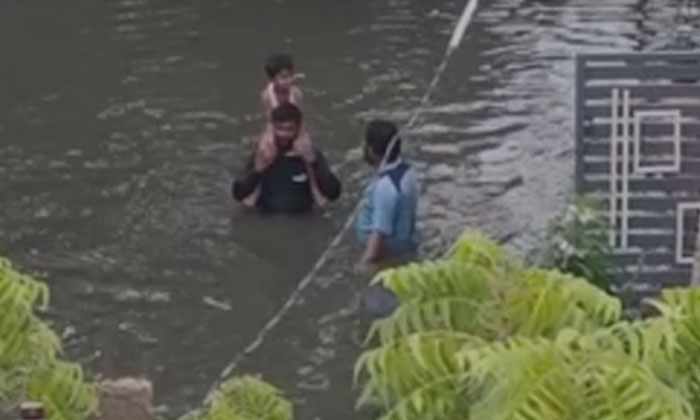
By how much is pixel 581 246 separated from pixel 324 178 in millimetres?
3006

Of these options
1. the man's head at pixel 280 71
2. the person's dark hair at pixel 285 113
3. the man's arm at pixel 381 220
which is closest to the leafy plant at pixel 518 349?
the man's arm at pixel 381 220

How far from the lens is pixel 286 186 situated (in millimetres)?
12812

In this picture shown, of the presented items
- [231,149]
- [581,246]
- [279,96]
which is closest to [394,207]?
[581,246]

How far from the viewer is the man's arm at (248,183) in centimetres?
1285

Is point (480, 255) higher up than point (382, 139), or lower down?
higher up

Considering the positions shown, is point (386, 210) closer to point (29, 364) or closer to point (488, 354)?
point (29, 364)

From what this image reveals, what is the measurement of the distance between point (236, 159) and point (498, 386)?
32.9ft

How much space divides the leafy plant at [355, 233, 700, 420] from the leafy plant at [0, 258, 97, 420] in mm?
721

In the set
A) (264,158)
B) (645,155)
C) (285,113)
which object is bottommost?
(264,158)

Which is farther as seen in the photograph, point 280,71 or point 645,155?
point 280,71

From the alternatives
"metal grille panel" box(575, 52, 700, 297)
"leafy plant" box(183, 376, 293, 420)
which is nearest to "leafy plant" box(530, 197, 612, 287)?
"metal grille panel" box(575, 52, 700, 297)

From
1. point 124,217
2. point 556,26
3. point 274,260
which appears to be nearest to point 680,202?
point 274,260

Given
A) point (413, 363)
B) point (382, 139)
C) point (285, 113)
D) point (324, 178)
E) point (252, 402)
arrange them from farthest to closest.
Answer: point (324, 178)
point (285, 113)
point (382, 139)
point (252, 402)
point (413, 363)

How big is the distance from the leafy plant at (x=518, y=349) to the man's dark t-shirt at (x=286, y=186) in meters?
7.93
